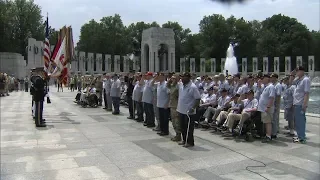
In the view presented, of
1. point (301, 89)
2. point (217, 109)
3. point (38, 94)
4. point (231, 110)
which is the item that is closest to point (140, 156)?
point (231, 110)

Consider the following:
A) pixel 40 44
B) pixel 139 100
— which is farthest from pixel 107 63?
pixel 139 100

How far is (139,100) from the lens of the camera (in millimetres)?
13406

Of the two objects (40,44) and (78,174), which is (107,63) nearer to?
(40,44)

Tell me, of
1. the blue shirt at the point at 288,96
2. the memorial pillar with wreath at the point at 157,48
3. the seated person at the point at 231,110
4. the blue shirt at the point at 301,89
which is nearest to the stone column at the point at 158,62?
the memorial pillar with wreath at the point at 157,48

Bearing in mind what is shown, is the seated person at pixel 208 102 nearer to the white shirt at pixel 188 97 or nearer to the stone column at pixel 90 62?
→ the white shirt at pixel 188 97

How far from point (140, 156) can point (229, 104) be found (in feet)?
13.0

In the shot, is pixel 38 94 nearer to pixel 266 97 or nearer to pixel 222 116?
pixel 222 116

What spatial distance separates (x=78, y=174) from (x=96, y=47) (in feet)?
313

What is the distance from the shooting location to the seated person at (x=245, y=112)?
9.43 metres

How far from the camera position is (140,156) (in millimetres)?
7828

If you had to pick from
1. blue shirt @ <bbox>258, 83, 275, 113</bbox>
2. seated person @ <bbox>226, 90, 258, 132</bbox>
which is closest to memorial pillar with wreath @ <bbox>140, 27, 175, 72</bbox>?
seated person @ <bbox>226, 90, 258, 132</bbox>

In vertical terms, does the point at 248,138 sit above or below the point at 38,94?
below

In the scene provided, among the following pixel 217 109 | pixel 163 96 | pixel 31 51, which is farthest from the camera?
pixel 31 51

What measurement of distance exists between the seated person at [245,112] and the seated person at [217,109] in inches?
37.0
